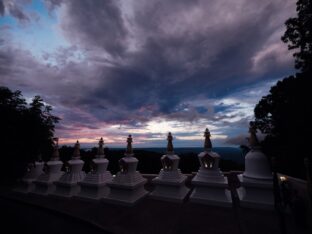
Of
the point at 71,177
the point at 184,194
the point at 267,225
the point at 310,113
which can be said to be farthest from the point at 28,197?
the point at 310,113

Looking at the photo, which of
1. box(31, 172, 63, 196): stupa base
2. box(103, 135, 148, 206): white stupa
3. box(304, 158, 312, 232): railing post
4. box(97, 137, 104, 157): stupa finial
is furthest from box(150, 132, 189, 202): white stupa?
box(31, 172, 63, 196): stupa base

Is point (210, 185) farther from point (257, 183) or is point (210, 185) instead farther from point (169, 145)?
point (169, 145)

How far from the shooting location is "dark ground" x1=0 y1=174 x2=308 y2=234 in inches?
301

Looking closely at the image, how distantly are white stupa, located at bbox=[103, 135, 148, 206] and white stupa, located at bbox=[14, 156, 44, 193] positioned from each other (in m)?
8.09

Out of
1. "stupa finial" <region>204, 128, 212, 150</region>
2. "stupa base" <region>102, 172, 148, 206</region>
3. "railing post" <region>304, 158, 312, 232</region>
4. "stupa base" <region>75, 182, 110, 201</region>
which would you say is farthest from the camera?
"stupa base" <region>75, 182, 110, 201</region>

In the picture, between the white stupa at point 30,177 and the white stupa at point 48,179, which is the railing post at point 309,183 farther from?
the white stupa at point 30,177

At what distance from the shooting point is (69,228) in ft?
27.4

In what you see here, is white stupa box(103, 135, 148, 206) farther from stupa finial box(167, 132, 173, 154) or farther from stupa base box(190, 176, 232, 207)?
stupa base box(190, 176, 232, 207)

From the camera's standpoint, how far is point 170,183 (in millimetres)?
11328

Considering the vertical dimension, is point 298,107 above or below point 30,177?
above

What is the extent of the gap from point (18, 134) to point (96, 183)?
6912 millimetres

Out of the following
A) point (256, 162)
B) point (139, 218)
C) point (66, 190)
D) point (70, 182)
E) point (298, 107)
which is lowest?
point (139, 218)

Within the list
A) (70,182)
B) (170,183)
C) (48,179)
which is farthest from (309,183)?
(48,179)

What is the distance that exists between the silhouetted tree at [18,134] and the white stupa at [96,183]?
501 centimetres
